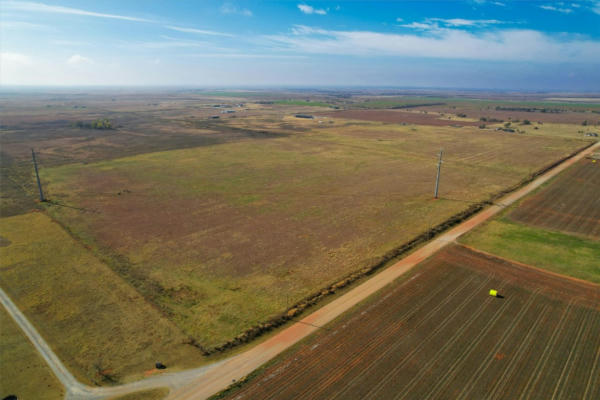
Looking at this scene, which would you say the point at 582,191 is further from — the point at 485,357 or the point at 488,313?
the point at 485,357

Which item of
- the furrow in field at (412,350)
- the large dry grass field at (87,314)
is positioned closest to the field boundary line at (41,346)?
the large dry grass field at (87,314)

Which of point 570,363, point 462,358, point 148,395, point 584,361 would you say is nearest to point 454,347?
point 462,358

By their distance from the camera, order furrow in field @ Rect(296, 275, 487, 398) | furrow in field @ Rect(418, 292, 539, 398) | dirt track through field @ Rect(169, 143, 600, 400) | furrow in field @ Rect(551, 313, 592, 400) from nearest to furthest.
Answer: furrow in field @ Rect(551, 313, 592, 400) < furrow in field @ Rect(418, 292, 539, 398) < furrow in field @ Rect(296, 275, 487, 398) < dirt track through field @ Rect(169, 143, 600, 400)

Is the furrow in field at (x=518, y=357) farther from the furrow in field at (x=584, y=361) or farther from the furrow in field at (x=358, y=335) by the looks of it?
the furrow in field at (x=358, y=335)

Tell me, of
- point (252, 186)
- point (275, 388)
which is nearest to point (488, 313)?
point (275, 388)

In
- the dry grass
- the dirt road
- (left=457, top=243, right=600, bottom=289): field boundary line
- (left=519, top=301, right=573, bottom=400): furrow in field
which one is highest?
(left=457, top=243, right=600, bottom=289): field boundary line

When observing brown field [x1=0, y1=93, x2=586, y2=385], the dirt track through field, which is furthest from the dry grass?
brown field [x1=0, y1=93, x2=586, y2=385]

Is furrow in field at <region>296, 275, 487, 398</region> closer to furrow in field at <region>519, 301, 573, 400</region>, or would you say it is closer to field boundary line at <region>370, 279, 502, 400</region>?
field boundary line at <region>370, 279, 502, 400</region>

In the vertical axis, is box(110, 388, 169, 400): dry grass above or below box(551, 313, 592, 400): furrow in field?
below

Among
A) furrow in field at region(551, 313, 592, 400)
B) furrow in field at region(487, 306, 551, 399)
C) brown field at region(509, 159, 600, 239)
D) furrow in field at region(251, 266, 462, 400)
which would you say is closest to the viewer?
furrow in field at region(551, 313, 592, 400)
